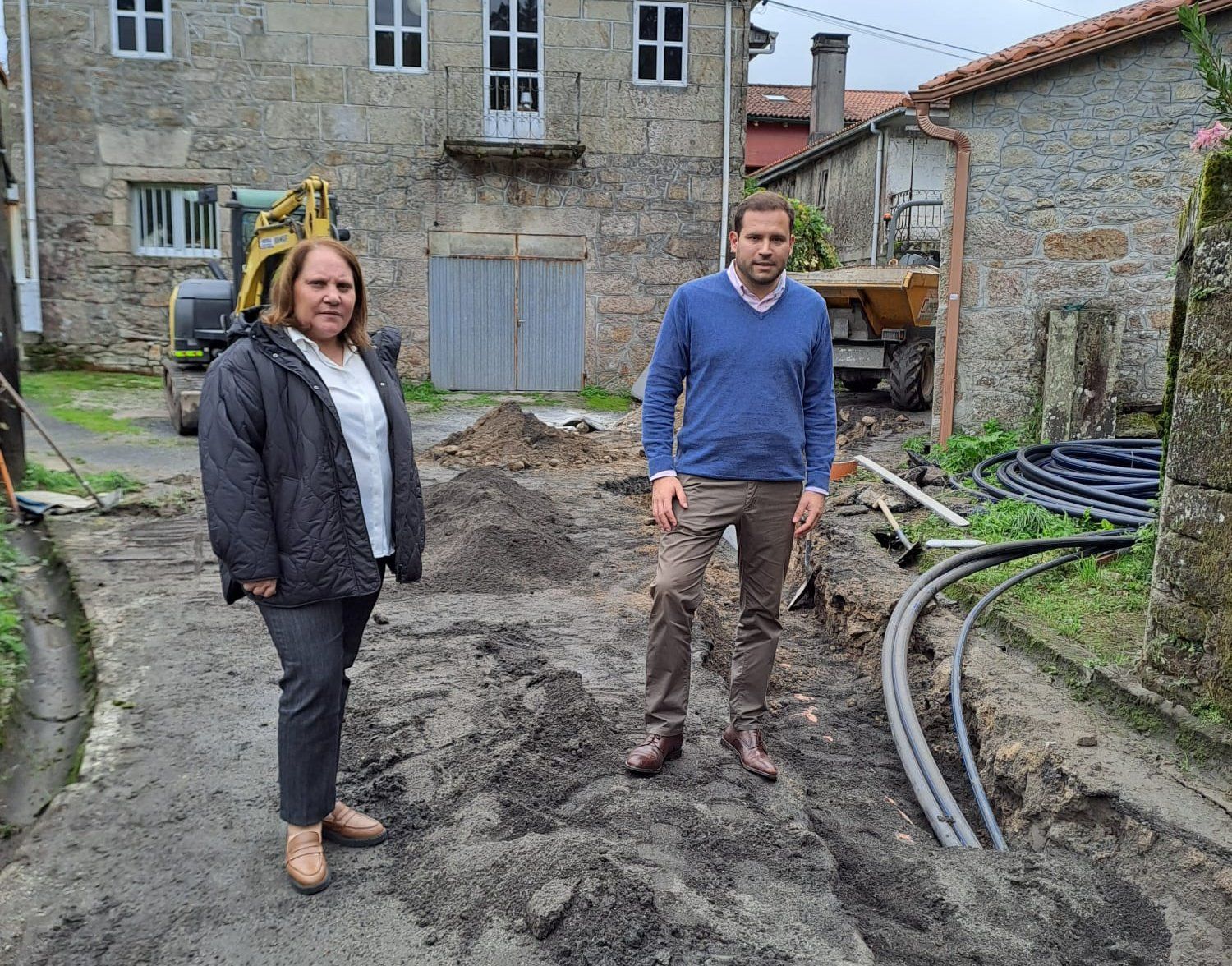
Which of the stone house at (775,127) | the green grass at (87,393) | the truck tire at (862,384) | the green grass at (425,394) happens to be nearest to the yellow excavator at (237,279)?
the green grass at (87,393)

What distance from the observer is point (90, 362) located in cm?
1672

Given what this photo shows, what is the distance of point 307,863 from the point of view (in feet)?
10.3

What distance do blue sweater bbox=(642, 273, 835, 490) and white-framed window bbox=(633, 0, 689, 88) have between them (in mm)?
14557

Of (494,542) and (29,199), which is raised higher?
(29,199)

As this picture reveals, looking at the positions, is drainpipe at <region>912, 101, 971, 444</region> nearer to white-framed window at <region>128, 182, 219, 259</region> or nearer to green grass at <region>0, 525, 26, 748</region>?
green grass at <region>0, 525, 26, 748</region>

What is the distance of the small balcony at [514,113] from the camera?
1670 cm

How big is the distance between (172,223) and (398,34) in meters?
4.43

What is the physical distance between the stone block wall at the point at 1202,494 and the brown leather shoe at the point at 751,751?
1.50 metres

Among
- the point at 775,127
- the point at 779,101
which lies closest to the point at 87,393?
the point at 775,127

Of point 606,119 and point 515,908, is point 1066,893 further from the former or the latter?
point 606,119

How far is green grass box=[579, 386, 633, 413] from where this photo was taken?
55.6ft

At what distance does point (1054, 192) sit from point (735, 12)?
354 inches

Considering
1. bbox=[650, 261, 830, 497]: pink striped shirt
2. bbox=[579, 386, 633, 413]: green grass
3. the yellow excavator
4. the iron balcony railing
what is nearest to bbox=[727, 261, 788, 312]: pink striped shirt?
bbox=[650, 261, 830, 497]: pink striped shirt

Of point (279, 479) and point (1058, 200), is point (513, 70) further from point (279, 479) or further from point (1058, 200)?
point (279, 479)
